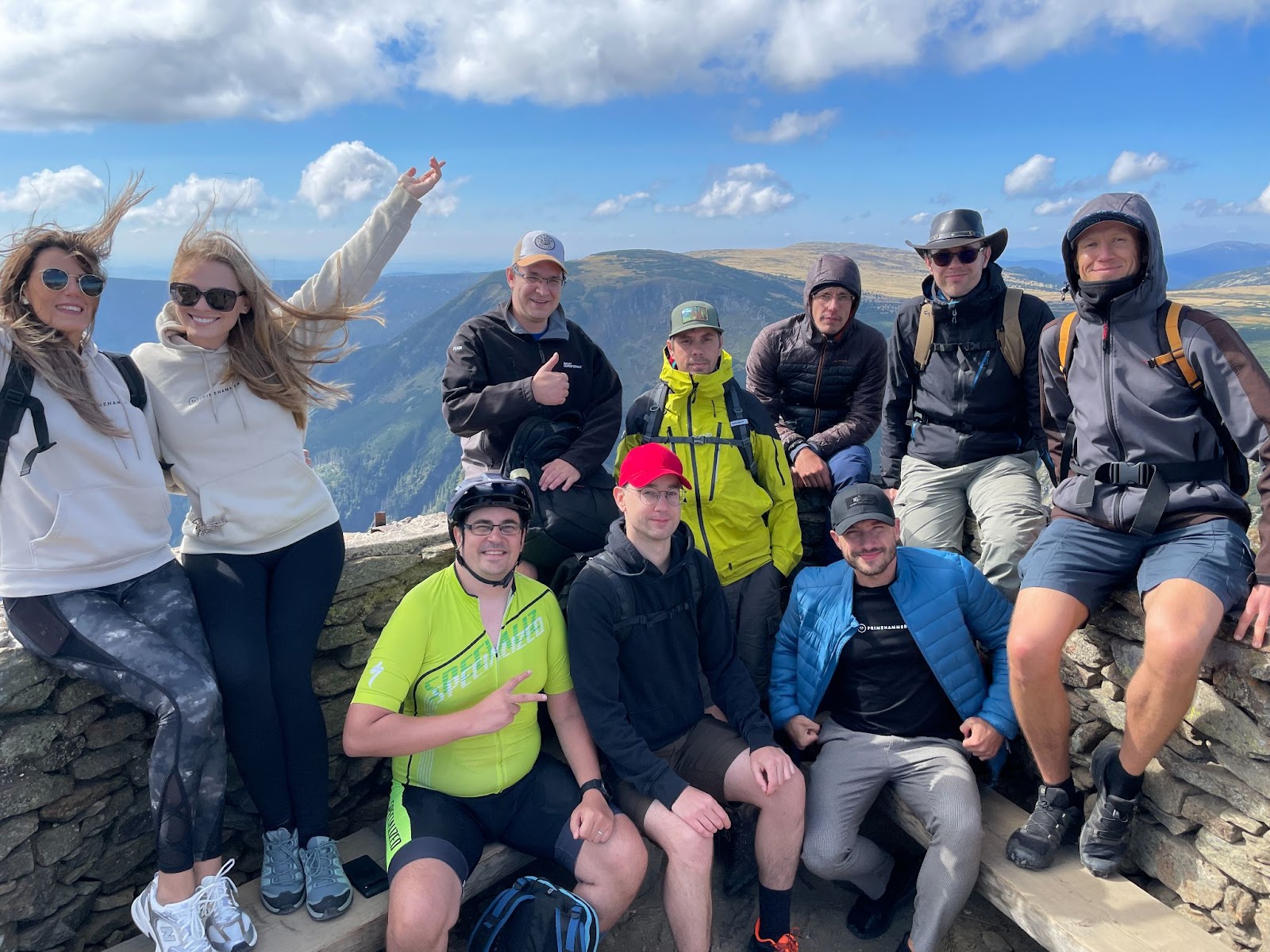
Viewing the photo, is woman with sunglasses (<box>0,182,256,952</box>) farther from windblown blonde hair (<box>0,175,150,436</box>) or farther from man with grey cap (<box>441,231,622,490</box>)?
man with grey cap (<box>441,231,622,490</box>)

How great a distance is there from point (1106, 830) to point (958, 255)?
4.31 metres

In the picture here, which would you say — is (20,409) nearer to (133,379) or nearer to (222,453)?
(133,379)

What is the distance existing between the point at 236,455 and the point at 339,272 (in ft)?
5.32

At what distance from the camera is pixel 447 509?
208 inches

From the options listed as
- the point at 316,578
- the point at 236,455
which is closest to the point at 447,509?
the point at 316,578

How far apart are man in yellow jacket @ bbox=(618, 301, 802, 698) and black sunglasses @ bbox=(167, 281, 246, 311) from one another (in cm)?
304

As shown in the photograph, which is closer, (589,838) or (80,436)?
(80,436)

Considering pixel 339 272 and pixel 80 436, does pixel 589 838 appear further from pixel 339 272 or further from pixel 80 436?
pixel 339 272

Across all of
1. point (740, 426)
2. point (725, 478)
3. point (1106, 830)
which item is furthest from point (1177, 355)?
point (725, 478)

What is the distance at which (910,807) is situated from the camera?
5684mm

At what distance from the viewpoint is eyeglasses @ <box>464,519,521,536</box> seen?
505cm

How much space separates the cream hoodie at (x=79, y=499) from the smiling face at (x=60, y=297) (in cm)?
18

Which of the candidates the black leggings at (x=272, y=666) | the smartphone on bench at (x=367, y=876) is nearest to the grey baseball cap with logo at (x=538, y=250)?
the black leggings at (x=272, y=666)

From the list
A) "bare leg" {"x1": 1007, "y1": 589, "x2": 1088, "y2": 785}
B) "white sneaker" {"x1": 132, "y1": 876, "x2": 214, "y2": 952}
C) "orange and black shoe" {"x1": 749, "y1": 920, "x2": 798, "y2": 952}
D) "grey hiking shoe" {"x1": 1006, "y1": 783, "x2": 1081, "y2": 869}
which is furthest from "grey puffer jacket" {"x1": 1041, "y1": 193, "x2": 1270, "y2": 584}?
"white sneaker" {"x1": 132, "y1": 876, "x2": 214, "y2": 952}
